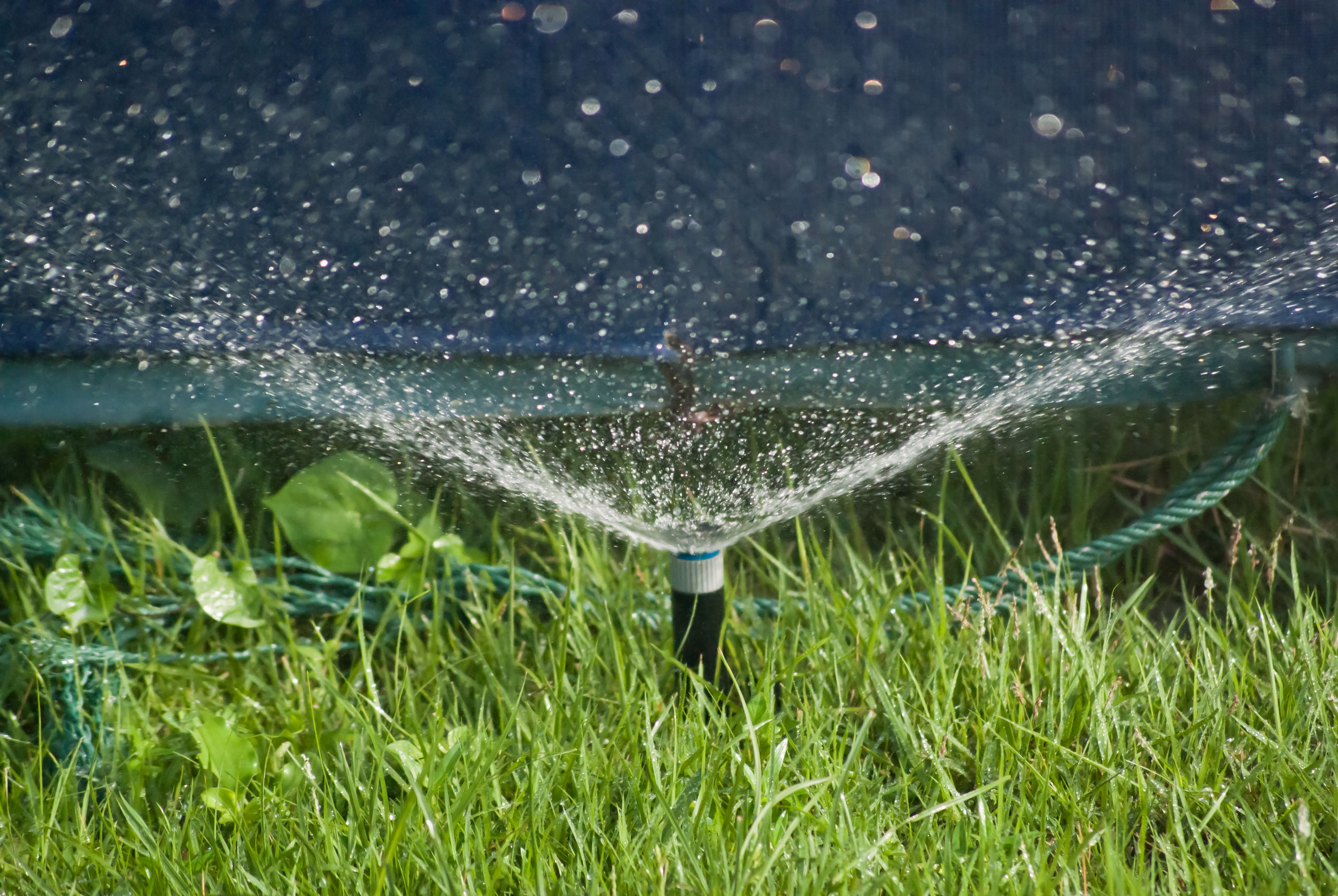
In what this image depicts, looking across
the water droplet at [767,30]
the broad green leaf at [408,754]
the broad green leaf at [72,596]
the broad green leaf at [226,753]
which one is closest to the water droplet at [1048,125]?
the water droplet at [767,30]

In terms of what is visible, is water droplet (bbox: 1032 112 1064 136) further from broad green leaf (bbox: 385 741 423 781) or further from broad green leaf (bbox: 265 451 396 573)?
broad green leaf (bbox: 385 741 423 781)

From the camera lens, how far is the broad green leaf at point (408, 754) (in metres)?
1.14

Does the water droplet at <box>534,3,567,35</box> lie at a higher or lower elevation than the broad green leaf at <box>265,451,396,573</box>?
higher

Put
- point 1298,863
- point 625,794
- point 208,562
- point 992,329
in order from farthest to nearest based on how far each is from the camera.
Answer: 1. point 992,329
2. point 208,562
3. point 625,794
4. point 1298,863

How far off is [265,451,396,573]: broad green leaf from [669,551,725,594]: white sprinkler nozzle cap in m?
0.58

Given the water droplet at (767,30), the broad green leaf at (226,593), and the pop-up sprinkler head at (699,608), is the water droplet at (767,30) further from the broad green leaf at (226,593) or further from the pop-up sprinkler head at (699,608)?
the broad green leaf at (226,593)

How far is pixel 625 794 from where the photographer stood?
1183 millimetres

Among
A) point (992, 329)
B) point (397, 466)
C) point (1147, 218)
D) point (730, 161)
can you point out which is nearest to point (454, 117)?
point (730, 161)

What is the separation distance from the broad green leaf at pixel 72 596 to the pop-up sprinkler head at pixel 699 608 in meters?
0.88

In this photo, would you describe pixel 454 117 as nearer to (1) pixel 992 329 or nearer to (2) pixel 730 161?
(2) pixel 730 161

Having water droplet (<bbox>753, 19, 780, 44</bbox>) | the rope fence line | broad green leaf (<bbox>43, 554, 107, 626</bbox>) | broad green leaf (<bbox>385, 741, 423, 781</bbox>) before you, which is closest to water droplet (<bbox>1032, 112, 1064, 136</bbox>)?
water droplet (<bbox>753, 19, 780, 44</bbox>)

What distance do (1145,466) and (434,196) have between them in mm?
1355

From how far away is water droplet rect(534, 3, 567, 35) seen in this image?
5.22ft

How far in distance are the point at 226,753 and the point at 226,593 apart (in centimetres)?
35
